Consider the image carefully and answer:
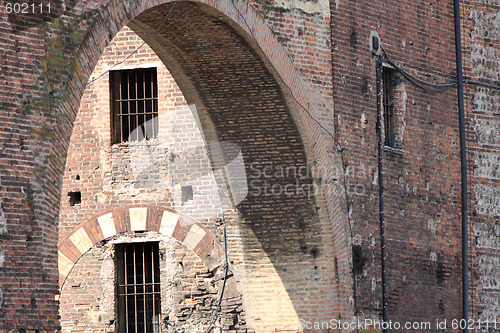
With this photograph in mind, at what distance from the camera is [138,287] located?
15680 mm

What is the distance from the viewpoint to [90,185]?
16.0 m

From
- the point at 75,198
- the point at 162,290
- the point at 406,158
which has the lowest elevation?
the point at 162,290

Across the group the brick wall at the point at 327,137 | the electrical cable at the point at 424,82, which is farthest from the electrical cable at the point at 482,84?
the brick wall at the point at 327,137

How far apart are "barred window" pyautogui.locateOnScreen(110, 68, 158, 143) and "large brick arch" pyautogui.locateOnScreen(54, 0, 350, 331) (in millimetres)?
1826

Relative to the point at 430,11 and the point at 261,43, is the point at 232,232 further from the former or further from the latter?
the point at 430,11

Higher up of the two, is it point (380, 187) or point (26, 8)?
point (26, 8)

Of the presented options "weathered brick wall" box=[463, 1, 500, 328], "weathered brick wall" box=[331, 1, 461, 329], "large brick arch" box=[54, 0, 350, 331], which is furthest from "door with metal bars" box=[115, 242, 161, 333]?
"weathered brick wall" box=[463, 1, 500, 328]

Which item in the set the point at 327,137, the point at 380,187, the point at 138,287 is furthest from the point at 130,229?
the point at 380,187

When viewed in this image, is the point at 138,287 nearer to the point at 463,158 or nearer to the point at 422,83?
the point at 422,83

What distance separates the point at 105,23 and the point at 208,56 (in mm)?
3190

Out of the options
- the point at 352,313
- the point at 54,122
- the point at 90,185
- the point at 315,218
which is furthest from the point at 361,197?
the point at 54,122

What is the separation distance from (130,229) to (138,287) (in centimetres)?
92

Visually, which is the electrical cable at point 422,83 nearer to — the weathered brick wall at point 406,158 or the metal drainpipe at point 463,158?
the weathered brick wall at point 406,158

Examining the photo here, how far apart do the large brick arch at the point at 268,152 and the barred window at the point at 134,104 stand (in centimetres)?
183
